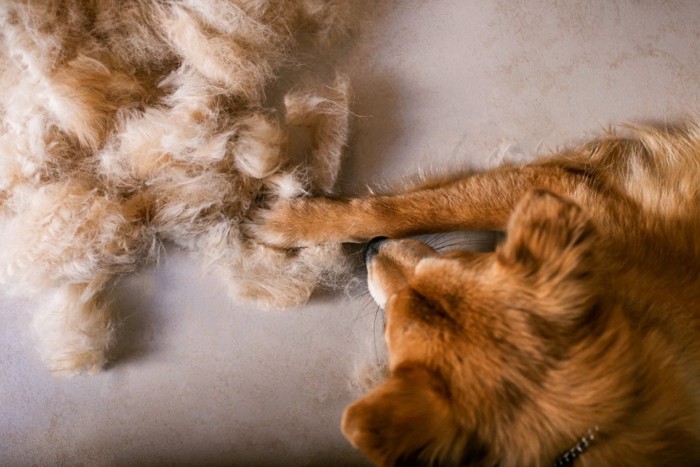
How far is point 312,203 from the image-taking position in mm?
1925

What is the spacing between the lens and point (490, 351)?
1201mm

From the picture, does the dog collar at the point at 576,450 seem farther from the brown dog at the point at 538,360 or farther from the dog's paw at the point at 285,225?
the dog's paw at the point at 285,225

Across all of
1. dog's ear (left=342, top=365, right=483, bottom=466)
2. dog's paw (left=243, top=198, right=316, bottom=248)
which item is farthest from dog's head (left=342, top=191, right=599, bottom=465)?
dog's paw (left=243, top=198, right=316, bottom=248)

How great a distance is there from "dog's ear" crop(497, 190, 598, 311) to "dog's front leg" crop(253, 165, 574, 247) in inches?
21.3

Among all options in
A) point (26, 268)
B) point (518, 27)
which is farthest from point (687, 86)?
point (26, 268)

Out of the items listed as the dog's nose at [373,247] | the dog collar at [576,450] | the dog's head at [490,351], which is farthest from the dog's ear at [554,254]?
the dog's nose at [373,247]

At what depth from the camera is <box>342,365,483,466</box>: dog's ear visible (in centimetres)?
121

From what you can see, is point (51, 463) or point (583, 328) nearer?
point (583, 328)

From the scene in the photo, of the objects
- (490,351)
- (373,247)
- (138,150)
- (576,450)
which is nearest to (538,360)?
(490,351)

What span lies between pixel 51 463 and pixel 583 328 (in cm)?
196

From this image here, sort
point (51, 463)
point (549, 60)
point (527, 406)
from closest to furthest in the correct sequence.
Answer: point (527, 406) → point (51, 463) → point (549, 60)

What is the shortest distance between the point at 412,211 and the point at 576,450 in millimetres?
919

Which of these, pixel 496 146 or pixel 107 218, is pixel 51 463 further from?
pixel 496 146

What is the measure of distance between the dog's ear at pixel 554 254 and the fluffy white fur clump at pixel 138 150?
0.83m
